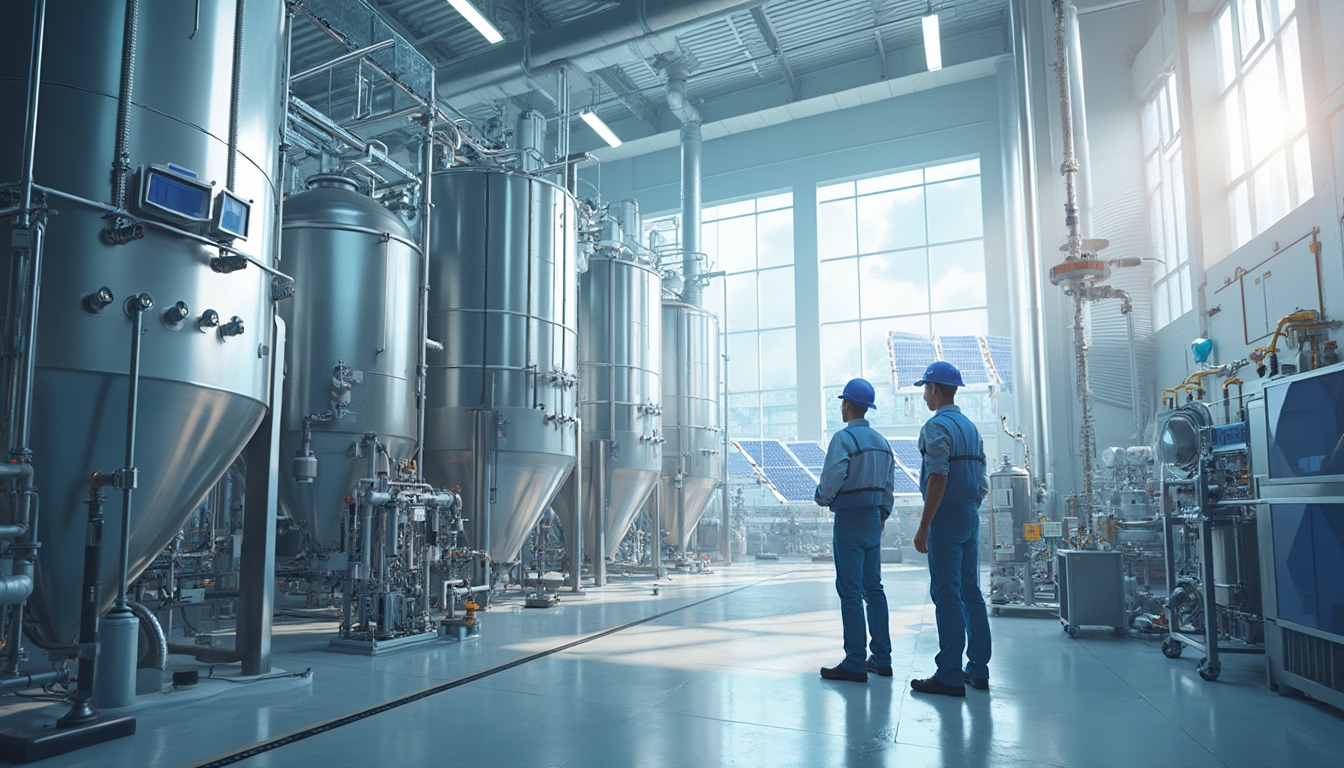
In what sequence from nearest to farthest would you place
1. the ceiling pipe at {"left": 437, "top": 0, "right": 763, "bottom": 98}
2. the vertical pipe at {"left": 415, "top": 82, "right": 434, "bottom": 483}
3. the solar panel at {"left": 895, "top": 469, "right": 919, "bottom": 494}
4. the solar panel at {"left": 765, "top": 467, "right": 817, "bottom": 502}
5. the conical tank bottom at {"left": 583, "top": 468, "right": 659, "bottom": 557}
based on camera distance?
the vertical pipe at {"left": 415, "top": 82, "right": 434, "bottom": 483} → the conical tank bottom at {"left": 583, "top": 468, "right": 659, "bottom": 557} → the ceiling pipe at {"left": 437, "top": 0, "right": 763, "bottom": 98} → the solar panel at {"left": 895, "top": 469, "right": 919, "bottom": 494} → the solar panel at {"left": 765, "top": 467, "right": 817, "bottom": 502}

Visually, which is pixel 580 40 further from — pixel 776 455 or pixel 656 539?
pixel 776 455

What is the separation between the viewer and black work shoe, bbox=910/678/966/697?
4469 mm

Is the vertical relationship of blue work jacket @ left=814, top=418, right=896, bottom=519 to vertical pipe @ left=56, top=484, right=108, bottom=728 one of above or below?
above

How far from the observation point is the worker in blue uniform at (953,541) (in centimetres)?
454

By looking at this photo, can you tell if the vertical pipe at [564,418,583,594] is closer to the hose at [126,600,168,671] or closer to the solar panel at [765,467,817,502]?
the hose at [126,600,168,671]

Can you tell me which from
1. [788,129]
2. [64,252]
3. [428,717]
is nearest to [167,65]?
[64,252]

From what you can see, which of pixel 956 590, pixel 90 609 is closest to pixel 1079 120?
pixel 956 590

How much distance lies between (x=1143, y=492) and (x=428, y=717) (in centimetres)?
724

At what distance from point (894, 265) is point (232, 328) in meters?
19.6

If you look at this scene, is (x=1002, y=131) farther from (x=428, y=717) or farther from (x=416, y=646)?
(x=428, y=717)

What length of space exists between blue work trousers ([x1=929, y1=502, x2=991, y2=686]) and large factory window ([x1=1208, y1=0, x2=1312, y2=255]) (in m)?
5.50

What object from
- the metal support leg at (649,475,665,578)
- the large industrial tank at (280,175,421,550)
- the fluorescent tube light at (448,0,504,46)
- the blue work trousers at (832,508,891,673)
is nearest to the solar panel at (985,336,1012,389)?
the metal support leg at (649,475,665,578)

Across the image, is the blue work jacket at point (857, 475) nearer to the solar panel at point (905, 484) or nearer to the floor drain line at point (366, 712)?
the floor drain line at point (366, 712)

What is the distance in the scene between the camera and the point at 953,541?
4637 millimetres
